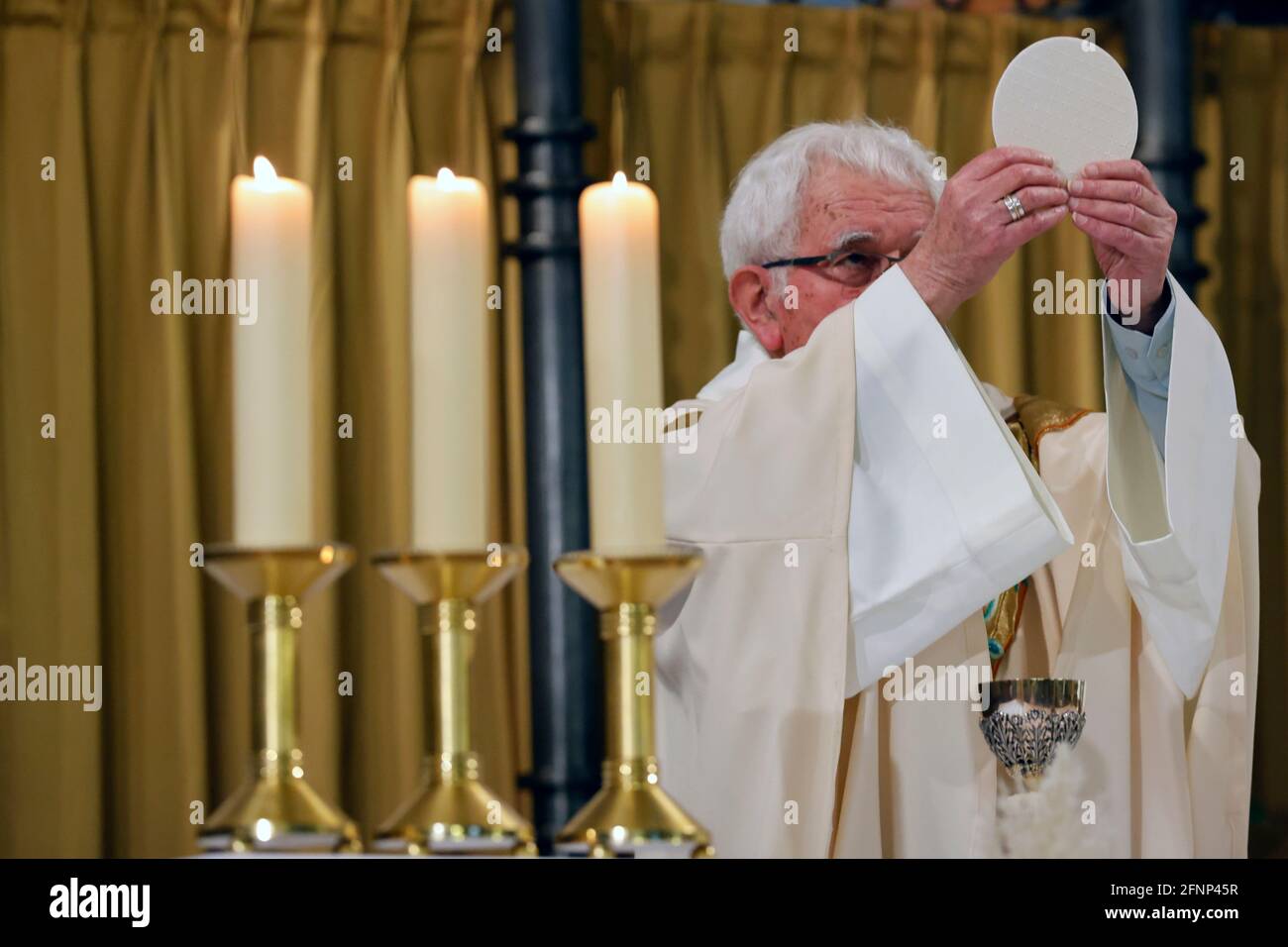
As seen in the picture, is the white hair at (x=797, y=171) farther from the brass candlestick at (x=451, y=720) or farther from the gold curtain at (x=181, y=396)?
→ the brass candlestick at (x=451, y=720)

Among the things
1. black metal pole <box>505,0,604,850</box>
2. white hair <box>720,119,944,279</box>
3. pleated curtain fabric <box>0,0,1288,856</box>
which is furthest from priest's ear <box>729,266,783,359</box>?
pleated curtain fabric <box>0,0,1288,856</box>

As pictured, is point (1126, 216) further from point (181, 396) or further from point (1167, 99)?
point (1167, 99)

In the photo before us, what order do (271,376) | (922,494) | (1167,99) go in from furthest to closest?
(1167,99) → (922,494) → (271,376)

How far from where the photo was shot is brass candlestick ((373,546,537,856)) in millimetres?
762

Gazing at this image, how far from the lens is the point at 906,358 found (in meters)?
1.40

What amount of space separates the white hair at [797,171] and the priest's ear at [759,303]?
0.09 feet

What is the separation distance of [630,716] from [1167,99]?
265cm

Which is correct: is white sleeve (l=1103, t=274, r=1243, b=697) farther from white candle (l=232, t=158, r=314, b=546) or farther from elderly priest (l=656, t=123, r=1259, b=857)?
white candle (l=232, t=158, r=314, b=546)

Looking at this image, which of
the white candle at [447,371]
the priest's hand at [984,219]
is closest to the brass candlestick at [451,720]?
the white candle at [447,371]

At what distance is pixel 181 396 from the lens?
276 centimetres

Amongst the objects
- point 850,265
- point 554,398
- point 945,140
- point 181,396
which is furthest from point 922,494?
point 945,140

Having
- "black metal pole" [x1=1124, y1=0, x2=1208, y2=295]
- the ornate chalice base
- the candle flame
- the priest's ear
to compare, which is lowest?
the ornate chalice base

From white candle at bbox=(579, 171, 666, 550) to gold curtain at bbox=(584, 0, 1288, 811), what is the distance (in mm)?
2200

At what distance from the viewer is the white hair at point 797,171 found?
203 centimetres
